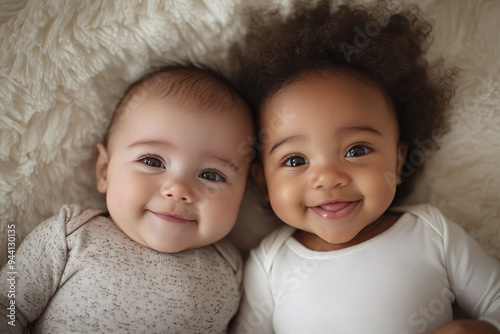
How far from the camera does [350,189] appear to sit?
118 cm

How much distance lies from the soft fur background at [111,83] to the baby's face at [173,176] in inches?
8.3

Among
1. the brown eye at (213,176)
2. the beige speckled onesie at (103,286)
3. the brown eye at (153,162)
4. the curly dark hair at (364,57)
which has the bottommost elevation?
the beige speckled onesie at (103,286)

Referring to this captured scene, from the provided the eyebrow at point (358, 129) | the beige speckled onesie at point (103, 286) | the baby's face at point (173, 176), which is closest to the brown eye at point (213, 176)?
the baby's face at point (173, 176)

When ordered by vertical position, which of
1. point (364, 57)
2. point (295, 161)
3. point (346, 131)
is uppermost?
point (364, 57)

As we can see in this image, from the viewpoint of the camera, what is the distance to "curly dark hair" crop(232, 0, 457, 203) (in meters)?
1.30

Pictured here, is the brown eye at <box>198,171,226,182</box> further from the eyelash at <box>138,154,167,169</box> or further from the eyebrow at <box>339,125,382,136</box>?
the eyebrow at <box>339,125,382,136</box>

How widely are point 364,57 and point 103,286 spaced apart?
3.37 feet

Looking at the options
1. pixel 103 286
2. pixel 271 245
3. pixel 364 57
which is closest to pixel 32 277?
pixel 103 286

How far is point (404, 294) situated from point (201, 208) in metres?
0.62

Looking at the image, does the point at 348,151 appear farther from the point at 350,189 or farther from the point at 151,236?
the point at 151,236

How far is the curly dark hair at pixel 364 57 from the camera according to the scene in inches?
51.1

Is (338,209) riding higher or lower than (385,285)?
higher

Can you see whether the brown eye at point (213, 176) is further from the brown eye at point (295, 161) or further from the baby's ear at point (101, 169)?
the baby's ear at point (101, 169)

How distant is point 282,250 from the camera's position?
1359 mm
